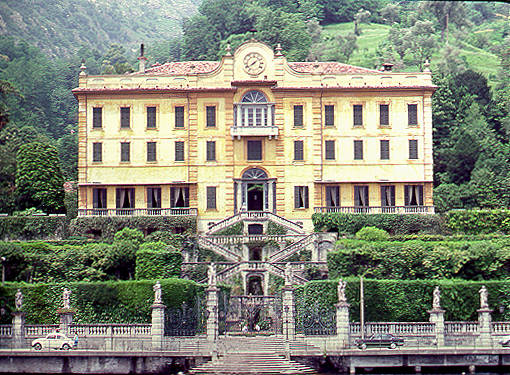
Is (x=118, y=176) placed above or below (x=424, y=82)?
below

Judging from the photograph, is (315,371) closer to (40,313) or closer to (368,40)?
(40,313)

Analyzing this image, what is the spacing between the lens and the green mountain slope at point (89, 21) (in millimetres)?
154000

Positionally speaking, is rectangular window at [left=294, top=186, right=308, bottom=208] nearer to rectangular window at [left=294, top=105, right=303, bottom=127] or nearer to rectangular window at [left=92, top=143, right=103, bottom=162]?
rectangular window at [left=294, top=105, right=303, bottom=127]

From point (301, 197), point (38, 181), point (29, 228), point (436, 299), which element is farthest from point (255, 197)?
point (436, 299)

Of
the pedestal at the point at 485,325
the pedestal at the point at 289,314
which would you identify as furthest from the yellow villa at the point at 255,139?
the pedestal at the point at 289,314

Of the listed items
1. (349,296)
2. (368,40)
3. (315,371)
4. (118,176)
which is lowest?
(315,371)

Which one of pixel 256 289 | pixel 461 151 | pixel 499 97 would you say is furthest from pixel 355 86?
pixel 499 97

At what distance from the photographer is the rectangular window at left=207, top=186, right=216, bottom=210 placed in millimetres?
73750

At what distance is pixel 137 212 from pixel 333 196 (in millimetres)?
13428

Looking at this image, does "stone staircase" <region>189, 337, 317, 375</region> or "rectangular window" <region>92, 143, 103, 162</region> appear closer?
"stone staircase" <region>189, 337, 317, 375</region>

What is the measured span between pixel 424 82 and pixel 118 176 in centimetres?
2240

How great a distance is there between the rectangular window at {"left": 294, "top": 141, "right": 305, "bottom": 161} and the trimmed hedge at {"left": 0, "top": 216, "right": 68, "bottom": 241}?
16.9 meters

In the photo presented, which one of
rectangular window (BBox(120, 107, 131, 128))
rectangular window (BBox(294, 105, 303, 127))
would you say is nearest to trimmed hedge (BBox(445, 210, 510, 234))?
rectangular window (BBox(294, 105, 303, 127))

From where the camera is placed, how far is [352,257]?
197 feet
